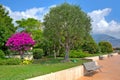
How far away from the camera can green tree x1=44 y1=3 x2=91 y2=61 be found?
931 inches

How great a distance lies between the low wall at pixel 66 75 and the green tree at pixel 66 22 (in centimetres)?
748

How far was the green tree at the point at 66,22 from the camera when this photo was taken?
931 inches

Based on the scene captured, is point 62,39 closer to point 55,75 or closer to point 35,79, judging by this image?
point 55,75

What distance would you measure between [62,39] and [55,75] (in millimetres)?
13644

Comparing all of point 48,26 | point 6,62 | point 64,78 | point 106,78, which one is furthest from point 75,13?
point 64,78

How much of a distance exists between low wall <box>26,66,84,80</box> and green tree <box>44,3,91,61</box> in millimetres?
7484

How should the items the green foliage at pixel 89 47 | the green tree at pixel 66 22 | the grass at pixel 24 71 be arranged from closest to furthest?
the grass at pixel 24 71, the green tree at pixel 66 22, the green foliage at pixel 89 47

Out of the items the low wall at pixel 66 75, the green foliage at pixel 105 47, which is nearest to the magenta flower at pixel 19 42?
the low wall at pixel 66 75

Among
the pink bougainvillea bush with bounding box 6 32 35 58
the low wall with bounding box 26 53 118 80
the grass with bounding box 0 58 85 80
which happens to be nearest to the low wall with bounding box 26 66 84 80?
the low wall with bounding box 26 53 118 80

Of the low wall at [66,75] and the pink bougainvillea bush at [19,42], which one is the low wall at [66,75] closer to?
the low wall at [66,75]

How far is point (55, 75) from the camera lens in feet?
39.7

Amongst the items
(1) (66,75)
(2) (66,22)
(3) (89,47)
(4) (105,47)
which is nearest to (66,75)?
(1) (66,75)

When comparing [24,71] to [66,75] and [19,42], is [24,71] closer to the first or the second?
[66,75]

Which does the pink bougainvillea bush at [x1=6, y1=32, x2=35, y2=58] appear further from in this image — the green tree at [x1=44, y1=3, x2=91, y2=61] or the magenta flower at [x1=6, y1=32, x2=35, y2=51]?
the green tree at [x1=44, y1=3, x2=91, y2=61]
